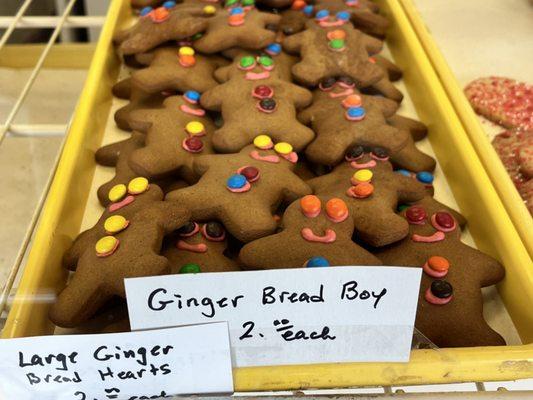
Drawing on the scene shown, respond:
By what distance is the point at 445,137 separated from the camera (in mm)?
935

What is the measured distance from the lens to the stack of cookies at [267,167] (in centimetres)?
68

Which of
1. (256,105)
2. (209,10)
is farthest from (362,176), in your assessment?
(209,10)

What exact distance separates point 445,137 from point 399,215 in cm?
22

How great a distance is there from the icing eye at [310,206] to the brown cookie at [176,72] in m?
0.35

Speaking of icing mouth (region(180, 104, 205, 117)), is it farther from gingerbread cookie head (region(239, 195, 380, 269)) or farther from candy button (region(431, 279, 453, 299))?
candy button (region(431, 279, 453, 299))

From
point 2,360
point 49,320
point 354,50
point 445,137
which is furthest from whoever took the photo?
point 354,50

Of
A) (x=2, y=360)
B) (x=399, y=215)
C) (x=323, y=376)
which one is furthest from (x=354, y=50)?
(x=2, y=360)

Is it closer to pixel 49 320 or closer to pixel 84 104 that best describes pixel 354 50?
pixel 84 104

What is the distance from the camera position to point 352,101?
0.94 meters

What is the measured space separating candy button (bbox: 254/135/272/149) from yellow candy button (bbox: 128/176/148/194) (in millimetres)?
165

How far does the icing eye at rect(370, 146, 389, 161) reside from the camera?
87 cm

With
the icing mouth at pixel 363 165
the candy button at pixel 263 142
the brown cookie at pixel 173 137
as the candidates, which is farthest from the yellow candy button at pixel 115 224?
the icing mouth at pixel 363 165

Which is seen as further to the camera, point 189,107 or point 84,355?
point 189,107

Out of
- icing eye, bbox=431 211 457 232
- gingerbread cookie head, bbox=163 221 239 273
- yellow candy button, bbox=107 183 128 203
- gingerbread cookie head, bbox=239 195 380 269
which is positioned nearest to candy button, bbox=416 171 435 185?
icing eye, bbox=431 211 457 232
